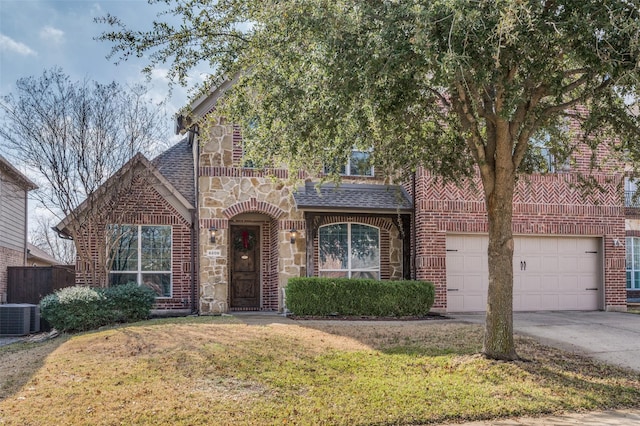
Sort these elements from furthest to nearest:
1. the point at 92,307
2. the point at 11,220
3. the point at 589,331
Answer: the point at 11,220
the point at 92,307
the point at 589,331

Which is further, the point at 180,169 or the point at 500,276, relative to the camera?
the point at 180,169

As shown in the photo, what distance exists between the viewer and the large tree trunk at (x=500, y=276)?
28.0 ft

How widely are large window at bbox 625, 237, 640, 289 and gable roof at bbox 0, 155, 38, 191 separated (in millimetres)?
21557

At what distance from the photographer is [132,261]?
616 inches

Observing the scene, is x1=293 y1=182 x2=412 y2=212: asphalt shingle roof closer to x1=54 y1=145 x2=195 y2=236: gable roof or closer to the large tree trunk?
x1=54 y1=145 x2=195 y2=236: gable roof

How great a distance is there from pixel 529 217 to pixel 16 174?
15.9 metres

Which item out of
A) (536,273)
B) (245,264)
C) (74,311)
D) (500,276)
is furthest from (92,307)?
(536,273)

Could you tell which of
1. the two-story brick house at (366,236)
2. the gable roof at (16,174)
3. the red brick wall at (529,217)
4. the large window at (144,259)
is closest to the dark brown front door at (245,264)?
the two-story brick house at (366,236)

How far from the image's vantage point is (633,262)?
911 inches

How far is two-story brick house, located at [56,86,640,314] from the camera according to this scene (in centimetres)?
1541

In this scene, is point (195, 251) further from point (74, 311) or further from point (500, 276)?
point (500, 276)

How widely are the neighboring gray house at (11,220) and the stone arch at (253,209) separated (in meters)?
6.75

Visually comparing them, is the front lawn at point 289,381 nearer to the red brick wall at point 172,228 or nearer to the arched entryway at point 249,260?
the red brick wall at point 172,228

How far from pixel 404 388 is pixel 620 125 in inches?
207
